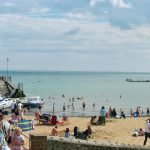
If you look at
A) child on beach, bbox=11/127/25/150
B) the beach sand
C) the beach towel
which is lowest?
the beach sand

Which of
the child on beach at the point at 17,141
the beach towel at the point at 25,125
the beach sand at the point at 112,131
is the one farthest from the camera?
the beach towel at the point at 25,125

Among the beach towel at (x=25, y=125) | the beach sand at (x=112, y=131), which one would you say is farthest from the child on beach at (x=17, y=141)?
the beach towel at (x=25, y=125)

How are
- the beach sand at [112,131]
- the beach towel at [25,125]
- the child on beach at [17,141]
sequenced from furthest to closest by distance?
the beach towel at [25,125], the beach sand at [112,131], the child on beach at [17,141]

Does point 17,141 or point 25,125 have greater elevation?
point 17,141

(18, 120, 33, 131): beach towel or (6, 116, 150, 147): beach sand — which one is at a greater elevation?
(18, 120, 33, 131): beach towel

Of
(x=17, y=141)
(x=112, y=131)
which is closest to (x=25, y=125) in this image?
(x=112, y=131)

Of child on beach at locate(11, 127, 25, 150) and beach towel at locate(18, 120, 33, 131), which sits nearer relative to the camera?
child on beach at locate(11, 127, 25, 150)

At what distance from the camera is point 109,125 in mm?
27938

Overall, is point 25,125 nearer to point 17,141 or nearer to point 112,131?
point 112,131

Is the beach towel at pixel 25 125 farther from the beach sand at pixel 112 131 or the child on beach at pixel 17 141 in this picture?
the child on beach at pixel 17 141

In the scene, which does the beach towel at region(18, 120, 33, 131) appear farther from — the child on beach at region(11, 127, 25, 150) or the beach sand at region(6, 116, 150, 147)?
the child on beach at region(11, 127, 25, 150)

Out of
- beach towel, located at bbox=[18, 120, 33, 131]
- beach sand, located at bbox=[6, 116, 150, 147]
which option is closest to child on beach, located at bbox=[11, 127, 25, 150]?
beach sand, located at bbox=[6, 116, 150, 147]

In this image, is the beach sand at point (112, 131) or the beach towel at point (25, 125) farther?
the beach towel at point (25, 125)

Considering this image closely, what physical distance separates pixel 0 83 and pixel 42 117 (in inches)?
1795
